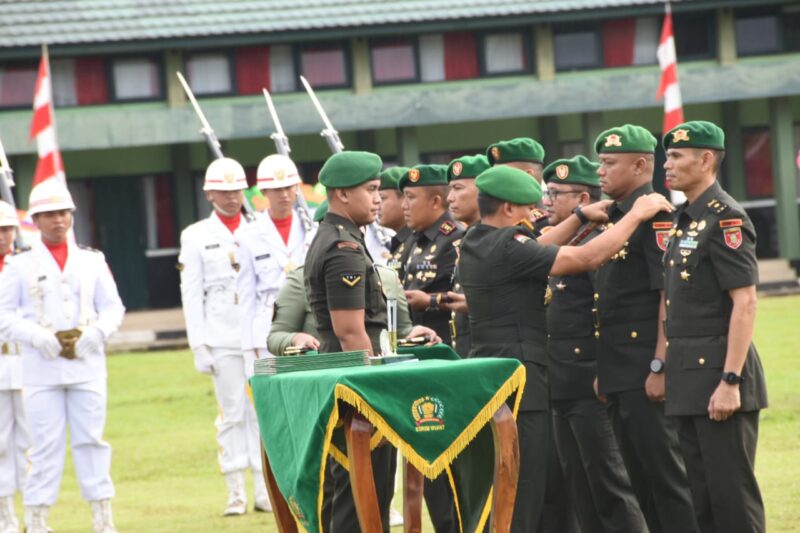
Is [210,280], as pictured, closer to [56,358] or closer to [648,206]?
[56,358]

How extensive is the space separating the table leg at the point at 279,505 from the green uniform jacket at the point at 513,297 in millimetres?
→ 1311

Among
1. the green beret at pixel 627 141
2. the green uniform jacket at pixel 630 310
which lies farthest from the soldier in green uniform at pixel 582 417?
the green beret at pixel 627 141

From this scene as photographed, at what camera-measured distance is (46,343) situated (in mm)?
10688

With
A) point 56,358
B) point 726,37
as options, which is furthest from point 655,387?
point 726,37

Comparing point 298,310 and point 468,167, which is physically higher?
point 468,167

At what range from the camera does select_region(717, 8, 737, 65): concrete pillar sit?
2847cm

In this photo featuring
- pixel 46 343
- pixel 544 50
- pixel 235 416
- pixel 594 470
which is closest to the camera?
pixel 594 470

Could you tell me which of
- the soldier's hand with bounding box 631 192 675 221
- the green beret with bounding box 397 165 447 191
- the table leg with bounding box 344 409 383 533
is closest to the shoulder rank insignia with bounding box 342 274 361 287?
the table leg with bounding box 344 409 383 533

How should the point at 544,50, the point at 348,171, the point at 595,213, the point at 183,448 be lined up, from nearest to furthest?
the point at 348,171 → the point at 595,213 → the point at 183,448 → the point at 544,50

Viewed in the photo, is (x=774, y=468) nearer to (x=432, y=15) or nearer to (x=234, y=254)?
(x=234, y=254)

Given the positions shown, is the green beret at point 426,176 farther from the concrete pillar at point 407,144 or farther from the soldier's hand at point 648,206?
the concrete pillar at point 407,144

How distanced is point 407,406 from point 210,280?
19.2ft

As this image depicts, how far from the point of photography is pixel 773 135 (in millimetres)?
29047

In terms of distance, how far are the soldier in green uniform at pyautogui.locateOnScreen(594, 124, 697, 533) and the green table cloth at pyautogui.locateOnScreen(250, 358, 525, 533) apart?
124 centimetres
